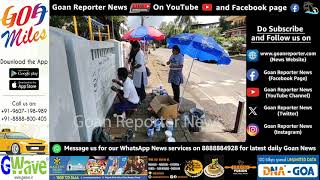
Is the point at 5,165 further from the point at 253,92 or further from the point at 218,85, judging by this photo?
the point at 218,85

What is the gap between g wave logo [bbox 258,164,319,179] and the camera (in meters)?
3.00

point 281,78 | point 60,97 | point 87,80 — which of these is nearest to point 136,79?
point 87,80

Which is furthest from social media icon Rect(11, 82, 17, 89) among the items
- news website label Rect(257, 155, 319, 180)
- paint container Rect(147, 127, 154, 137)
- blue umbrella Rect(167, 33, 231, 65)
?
news website label Rect(257, 155, 319, 180)

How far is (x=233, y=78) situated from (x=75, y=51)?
126 centimetres

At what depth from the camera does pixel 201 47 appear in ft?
12.2

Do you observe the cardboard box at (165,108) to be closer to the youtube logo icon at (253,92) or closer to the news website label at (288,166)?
the youtube logo icon at (253,92)

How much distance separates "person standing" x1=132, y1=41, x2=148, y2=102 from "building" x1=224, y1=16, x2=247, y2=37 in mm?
1548

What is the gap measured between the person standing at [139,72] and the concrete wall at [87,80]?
0.30 metres

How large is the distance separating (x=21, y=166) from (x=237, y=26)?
187 cm

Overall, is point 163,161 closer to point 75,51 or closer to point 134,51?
point 75,51

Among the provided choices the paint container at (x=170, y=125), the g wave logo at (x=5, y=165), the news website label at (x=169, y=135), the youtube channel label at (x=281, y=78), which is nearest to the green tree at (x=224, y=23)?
the news website label at (x=169, y=135)

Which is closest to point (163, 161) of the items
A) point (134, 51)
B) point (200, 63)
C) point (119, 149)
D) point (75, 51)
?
point (119, 149)

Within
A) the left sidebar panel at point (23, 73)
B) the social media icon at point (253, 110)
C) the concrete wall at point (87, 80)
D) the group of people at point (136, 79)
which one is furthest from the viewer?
the group of people at point (136, 79)

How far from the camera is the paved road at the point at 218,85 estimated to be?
3205mm
